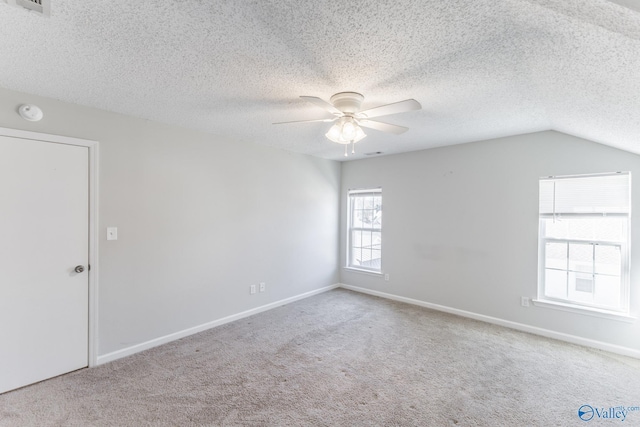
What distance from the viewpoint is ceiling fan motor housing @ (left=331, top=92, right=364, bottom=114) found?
2111mm

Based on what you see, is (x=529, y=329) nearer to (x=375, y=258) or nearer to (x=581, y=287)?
(x=581, y=287)

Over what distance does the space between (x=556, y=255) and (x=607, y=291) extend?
54 cm

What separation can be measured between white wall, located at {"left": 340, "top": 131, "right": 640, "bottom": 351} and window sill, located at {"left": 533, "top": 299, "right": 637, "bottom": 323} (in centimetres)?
5

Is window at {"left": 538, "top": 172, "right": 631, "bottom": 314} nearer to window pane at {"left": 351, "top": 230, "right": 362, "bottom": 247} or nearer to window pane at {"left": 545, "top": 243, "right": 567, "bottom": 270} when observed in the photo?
window pane at {"left": 545, "top": 243, "right": 567, "bottom": 270}

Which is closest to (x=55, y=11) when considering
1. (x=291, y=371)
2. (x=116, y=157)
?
(x=116, y=157)

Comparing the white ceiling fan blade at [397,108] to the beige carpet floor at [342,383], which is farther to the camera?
the beige carpet floor at [342,383]

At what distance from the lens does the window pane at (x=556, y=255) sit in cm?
323

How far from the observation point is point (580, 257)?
3137 mm

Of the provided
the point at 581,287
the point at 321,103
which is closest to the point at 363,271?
the point at 581,287

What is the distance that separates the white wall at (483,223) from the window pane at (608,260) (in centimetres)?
13

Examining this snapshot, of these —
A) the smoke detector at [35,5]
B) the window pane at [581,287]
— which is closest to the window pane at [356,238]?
the window pane at [581,287]

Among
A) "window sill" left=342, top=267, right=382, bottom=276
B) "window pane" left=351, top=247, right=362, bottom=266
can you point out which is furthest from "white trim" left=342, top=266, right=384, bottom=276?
"window pane" left=351, top=247, right=362, bottom=266

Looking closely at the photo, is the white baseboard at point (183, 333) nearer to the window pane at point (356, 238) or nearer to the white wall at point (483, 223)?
the window pane at point (356, 238)

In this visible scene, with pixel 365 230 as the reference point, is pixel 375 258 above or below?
below
